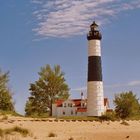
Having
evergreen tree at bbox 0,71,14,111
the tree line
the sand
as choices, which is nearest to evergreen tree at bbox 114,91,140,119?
the tree line

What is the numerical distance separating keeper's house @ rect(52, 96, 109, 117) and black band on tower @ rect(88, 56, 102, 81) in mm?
→ 15562

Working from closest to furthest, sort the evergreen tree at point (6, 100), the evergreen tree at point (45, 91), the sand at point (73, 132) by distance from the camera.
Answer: the sand at point (73, 132) < the evergreen tree at point (6, 100) < the evergreen tree at point (45, 91)

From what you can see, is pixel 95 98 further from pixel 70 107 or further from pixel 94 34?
pixel 70 107

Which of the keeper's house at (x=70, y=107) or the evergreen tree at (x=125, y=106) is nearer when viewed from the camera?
the evergreen tree at (x=125, y=106)

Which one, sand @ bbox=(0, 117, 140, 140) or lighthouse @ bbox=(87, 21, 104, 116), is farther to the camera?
lighthouse @ bbox=(87, 21, 104, 116)

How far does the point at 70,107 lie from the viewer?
8338 centimetres

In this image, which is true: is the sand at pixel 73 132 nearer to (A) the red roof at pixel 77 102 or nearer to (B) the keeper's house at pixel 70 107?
(B) the keeper's house at pixel 70 107

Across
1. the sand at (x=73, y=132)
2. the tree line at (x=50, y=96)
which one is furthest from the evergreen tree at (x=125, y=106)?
the sand at (x=73, y=132)

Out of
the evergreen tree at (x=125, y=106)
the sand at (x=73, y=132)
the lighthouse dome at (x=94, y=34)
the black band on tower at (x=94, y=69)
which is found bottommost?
the sand at (x=73, y=132)

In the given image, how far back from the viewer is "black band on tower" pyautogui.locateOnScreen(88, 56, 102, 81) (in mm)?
65438

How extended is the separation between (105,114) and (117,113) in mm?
7705

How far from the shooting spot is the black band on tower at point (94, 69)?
65438 mm

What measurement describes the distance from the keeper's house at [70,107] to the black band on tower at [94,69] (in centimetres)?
1556

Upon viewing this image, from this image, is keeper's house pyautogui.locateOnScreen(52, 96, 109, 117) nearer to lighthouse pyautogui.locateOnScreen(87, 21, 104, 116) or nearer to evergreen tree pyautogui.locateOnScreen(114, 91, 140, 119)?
evergreen tree pyautogui.locateOnScreen(114, 91, 140, 119)
